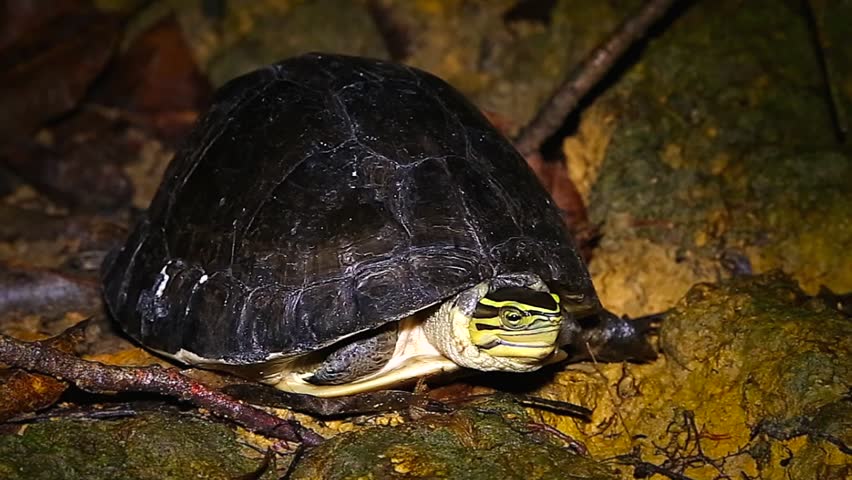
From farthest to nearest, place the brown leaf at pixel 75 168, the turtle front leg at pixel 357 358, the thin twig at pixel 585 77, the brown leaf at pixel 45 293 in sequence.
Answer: the brown leaf at pixel 75 168 < the thin twig at pixel 585 77 < the brown leaf at pixel 45 293 < the turtle front leg at pixel 357 358

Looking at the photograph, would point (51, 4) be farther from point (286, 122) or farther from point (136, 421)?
point (136, 421)

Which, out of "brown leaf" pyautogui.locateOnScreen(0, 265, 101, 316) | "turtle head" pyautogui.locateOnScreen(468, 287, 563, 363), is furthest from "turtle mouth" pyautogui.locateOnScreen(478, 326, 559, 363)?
"brown leaf" pyautogui.locateOnScreen(0, 265, 101, 316)

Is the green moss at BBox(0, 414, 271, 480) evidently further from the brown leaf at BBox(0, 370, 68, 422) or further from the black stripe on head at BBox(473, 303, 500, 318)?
the black stripe on head at BBox(473, 303, 500, 318)

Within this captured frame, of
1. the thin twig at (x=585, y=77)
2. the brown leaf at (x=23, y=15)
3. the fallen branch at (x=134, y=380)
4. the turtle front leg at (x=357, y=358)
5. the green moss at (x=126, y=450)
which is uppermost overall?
the thin twig at (x=585, y=77)

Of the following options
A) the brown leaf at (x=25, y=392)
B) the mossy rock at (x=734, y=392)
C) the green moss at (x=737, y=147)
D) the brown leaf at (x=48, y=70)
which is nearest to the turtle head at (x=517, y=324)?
the mossy rock at (x=734, y=392)

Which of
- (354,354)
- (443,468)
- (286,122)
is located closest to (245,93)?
(286,122)

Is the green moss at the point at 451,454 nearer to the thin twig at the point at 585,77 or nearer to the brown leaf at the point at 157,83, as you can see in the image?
the thin twig at the point at 585,77

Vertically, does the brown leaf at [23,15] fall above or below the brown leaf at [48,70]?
above
